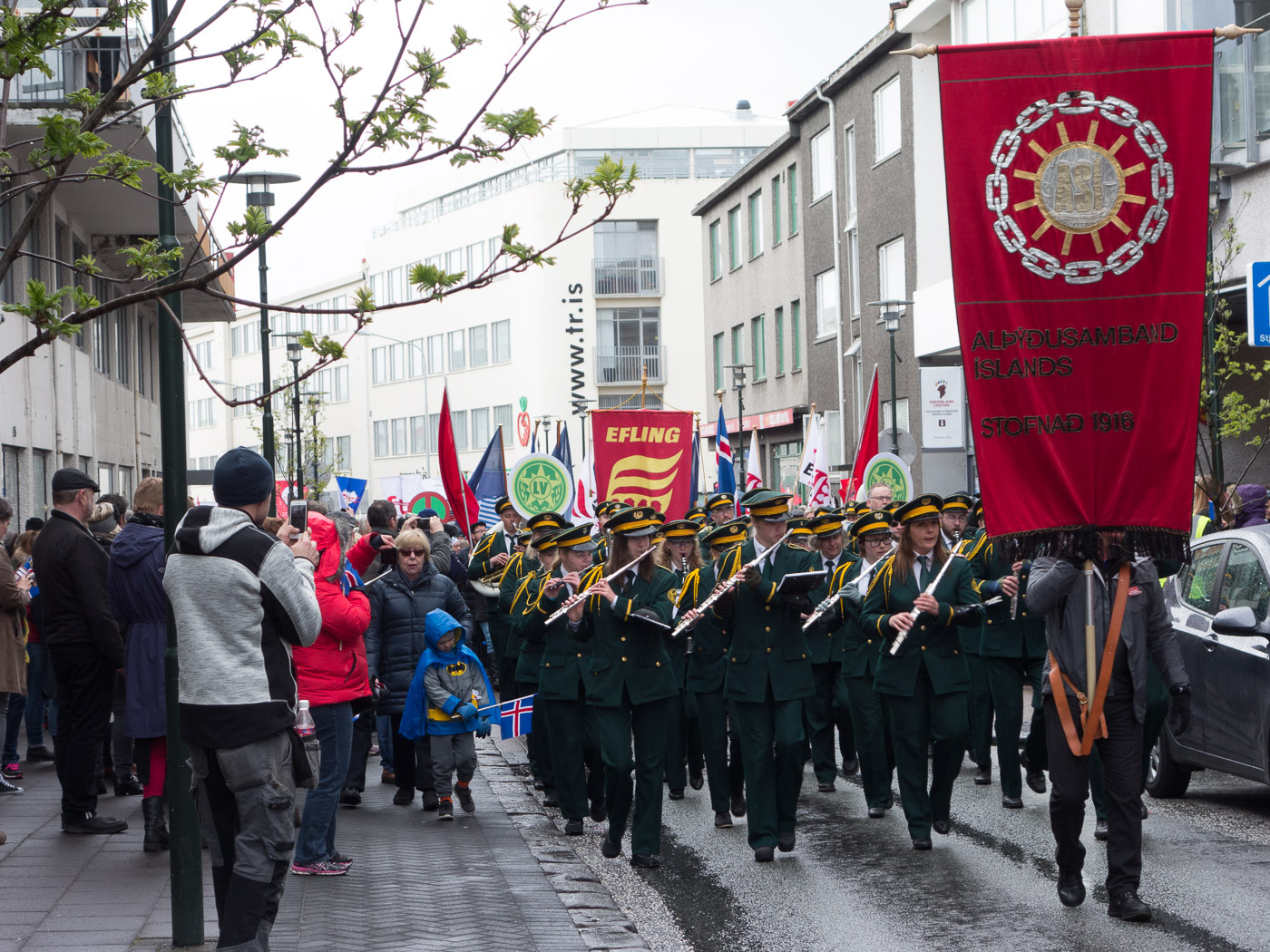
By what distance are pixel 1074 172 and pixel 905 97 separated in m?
25.7

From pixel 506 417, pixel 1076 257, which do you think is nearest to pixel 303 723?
pixel 1076 257

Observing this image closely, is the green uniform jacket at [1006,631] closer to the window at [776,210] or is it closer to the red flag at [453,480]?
the red flag at [453,480]

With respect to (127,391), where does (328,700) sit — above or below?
below

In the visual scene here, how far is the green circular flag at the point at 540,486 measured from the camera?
15648 millimetres

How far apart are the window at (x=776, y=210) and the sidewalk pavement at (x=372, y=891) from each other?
113 ft

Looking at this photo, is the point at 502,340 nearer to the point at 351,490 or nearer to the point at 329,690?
the point at 351,490

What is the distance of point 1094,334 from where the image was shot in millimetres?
7652

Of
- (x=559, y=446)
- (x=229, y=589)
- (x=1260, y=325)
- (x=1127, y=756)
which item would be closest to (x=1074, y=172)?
(x=1127, y=756)

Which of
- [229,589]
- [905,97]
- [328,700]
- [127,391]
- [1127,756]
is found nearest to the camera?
[229,589]

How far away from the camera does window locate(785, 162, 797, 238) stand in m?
41.7

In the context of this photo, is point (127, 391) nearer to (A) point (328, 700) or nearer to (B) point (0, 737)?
(B) point (0, 737)

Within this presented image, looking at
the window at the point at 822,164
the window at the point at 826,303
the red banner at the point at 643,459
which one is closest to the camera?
the red banner at the point at 643,459

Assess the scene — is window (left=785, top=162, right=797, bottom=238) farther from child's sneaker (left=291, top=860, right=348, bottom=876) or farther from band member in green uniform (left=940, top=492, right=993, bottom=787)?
child's sneaker (left=291, top=860, right=348, bottom=876)

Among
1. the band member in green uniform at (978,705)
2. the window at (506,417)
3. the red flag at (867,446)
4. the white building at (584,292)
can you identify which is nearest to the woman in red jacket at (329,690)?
the band member in green uniform at (978,705)
